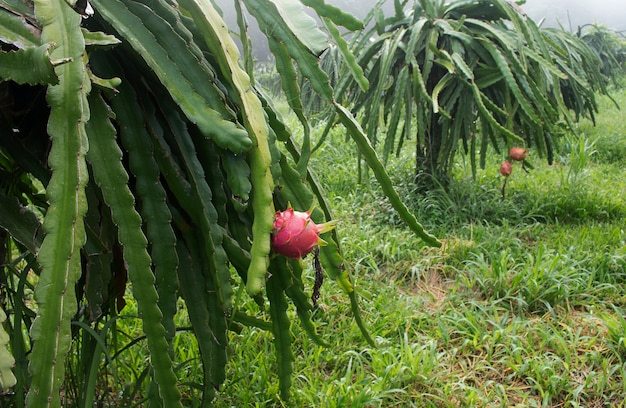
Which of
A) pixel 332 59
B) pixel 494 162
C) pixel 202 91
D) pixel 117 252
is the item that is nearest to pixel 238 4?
pixel 202 91

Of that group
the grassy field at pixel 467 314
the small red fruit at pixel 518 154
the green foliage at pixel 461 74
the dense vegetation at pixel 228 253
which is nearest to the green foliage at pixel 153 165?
the dense vegetation at pixel 228 253

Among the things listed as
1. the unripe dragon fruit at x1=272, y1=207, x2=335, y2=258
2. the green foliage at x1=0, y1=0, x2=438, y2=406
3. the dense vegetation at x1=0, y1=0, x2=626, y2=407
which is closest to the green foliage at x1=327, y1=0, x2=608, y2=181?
the dense vegetation at x1=0, y1=0, x2=626, y2=407

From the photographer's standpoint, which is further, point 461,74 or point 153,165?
point 461,74

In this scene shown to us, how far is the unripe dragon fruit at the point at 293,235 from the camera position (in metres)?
0.66

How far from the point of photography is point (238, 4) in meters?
0.72

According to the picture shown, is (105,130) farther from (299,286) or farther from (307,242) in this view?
(299,286)

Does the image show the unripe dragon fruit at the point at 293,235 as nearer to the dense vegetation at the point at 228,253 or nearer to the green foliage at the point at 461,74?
the dense vegetation at the point at 228,253

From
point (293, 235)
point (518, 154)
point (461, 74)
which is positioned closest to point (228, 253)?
point (293, 235)

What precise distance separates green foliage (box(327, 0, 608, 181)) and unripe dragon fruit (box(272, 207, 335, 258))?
1.41m

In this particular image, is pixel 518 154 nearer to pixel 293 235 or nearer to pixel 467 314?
pixel 467 314

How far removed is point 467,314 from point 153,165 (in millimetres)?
1247

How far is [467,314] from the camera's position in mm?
1666

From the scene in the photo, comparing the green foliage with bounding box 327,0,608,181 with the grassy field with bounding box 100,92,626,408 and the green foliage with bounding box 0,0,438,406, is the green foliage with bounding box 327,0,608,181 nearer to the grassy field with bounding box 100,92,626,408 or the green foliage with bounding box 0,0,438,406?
the grassy field with bounding box 100,92,626,408

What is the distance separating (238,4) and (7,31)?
0.93ft
